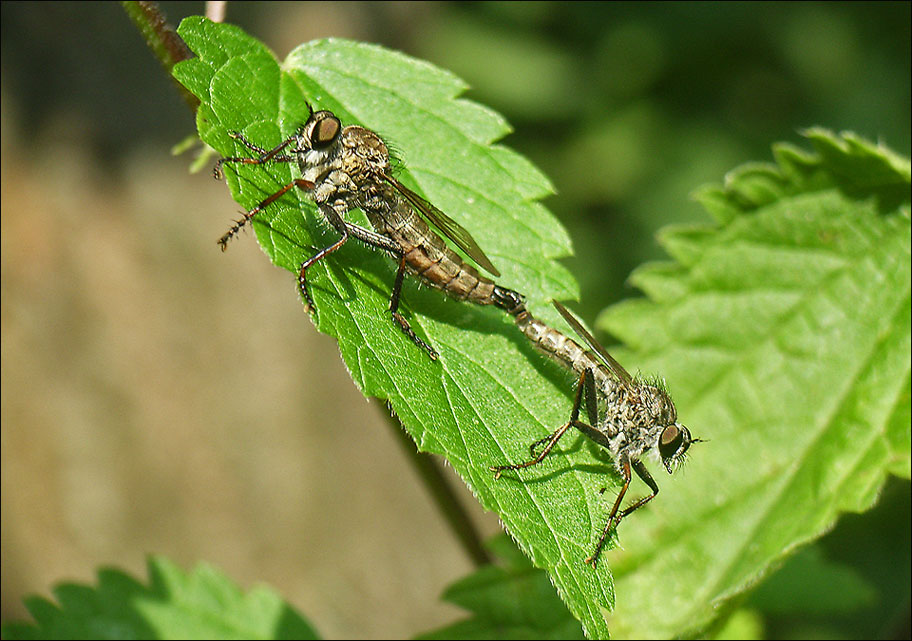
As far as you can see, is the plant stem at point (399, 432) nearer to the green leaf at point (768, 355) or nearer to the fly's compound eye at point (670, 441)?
the green leaf at point (768, 355)

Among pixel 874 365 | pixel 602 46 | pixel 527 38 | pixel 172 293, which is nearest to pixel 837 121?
pixel 602 46

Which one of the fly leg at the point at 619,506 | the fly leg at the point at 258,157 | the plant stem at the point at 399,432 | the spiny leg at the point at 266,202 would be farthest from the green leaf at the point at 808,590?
the fly leg at the point at 258,157

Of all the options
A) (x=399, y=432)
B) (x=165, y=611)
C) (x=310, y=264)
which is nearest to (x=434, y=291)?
(x=399, y=432)

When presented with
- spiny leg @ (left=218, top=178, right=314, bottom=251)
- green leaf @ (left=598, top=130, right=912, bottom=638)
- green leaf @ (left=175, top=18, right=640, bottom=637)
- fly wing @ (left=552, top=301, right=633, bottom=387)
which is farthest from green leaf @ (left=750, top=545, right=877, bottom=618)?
spiny leg @ (left=218, top=178, right=314, bottom=251)

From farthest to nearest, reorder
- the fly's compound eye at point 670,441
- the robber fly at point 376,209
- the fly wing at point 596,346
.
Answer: the fly's compound eye at point 670,441 < the fly wing at point 596,346 < the robber fly at point 376,209

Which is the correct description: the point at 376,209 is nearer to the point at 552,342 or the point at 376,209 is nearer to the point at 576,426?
the point at 552,342

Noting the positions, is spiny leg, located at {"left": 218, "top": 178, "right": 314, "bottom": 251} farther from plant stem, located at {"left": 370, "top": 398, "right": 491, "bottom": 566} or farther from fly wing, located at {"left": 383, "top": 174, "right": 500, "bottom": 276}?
plant stem, located at {"left": 370, "top": 398, "right": 491, "bottom": 566}
